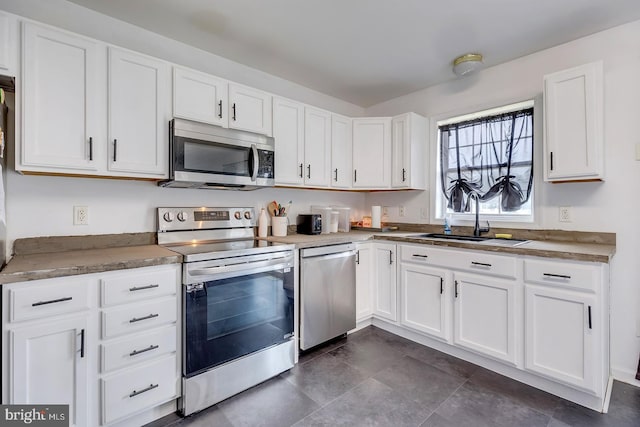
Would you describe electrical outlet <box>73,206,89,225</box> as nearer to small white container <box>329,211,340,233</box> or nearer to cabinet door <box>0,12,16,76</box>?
cabinet door <box>0,12,16,76</box>

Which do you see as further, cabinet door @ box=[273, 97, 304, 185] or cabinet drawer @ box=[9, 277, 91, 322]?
cabinet door @ box=[273, 97, 304, 185]

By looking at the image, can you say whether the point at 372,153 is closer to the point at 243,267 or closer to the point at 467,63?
the point at 467,63

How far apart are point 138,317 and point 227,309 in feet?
1.59

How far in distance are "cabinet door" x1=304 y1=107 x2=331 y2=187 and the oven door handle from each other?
3.18 ft

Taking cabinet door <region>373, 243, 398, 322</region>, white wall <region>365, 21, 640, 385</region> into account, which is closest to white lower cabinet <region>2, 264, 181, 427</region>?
cabinet door <region>373, 243, 398, 322</region>

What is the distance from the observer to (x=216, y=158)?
2154 mm

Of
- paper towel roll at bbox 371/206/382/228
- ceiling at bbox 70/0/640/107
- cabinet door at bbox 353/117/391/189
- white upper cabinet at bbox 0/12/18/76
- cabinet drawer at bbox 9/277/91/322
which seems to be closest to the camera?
cabinet drawer at bbox 9/277/91/322

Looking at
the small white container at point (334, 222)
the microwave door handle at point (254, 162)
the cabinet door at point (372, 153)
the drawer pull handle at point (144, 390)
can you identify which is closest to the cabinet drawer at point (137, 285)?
the drawer pull handle at point (144, 390)

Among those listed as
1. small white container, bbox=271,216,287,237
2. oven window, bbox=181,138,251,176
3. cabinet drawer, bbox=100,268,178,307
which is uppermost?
oven window, bbox=181,138,251,176

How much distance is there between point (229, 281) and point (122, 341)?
1.98ft

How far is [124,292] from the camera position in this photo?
153 cm

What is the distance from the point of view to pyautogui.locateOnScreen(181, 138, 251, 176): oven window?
2033mm

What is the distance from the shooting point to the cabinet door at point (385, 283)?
9.07ft

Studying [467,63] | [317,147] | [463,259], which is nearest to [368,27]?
[467,63]
